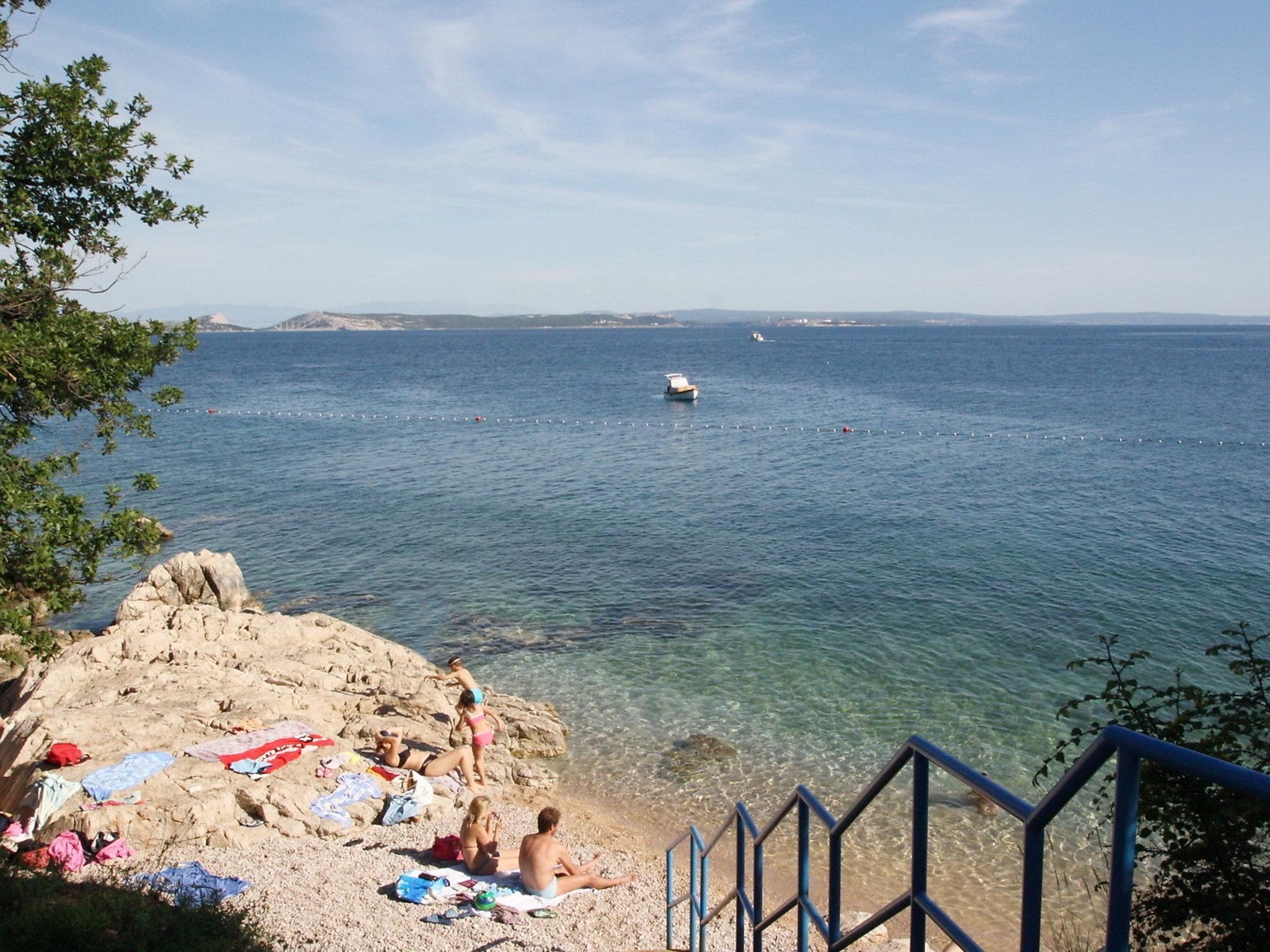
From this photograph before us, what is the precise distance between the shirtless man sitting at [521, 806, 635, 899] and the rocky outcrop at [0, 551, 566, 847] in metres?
3.01

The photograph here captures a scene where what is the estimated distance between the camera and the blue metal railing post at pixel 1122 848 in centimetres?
212

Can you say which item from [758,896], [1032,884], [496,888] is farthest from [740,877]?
[496,888]

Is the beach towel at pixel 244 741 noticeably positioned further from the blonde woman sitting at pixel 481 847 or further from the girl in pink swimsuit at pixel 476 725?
the blonde woman sitting at pixel 481 847

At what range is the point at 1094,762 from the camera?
2.21 metres

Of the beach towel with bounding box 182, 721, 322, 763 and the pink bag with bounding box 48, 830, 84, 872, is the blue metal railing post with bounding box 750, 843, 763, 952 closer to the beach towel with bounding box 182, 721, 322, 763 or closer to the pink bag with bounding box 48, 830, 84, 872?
the pink bag with bounding box 48, 830, 84, 872

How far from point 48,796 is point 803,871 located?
1016cm

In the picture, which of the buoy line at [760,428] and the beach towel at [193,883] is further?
the buoy line at [760,428]

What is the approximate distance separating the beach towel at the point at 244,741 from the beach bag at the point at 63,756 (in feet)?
4.28

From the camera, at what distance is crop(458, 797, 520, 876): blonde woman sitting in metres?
10.8

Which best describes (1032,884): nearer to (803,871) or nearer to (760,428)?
(803,871)

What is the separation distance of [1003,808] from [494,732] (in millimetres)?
13904

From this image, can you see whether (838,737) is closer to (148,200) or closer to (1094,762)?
(148,200)

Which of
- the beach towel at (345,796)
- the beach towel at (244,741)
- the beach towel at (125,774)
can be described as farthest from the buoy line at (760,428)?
the beach towel at (125,774)

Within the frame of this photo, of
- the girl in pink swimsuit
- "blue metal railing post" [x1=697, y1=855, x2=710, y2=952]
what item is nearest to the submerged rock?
the girl in pink swimsuit
